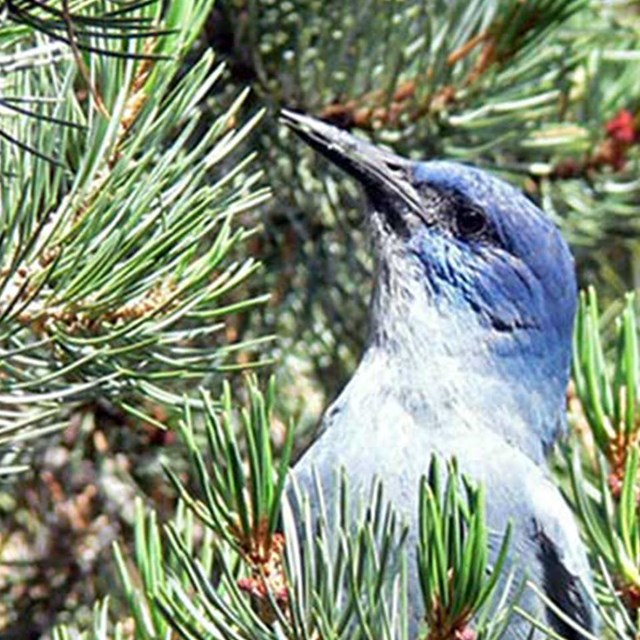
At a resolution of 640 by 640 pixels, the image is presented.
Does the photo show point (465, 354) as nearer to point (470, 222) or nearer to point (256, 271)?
point (470, 222)

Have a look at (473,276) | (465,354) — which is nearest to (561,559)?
(465,354)

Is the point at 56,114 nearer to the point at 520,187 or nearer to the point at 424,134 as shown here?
the point at 424,134

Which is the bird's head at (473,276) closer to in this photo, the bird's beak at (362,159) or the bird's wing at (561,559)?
the bird's beak at (362,159)

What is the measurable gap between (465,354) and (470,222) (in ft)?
0.85

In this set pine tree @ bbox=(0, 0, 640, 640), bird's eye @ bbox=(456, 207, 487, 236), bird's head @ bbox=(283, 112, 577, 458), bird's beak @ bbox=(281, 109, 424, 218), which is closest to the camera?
pine tree @ bbox=(0, 0, 640, 640)

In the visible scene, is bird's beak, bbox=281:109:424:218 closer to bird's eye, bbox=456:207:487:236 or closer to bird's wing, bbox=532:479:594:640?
bird's eye, bbox=456:207:487:236

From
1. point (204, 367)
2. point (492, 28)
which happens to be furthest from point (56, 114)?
point (492, 28)

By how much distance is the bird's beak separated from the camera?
255 cm

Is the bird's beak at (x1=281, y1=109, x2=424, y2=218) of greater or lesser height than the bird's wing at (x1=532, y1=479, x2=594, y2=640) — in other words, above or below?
above

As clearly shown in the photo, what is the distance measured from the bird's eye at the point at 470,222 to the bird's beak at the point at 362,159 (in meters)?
0.08

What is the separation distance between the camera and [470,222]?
3.13m

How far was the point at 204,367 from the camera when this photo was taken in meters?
2.10

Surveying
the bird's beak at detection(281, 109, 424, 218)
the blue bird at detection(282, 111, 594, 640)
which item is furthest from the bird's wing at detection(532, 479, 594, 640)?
the bird's beak at detection(281, 109, 424, 218)

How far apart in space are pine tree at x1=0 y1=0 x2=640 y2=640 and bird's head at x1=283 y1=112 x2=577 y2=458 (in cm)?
9
